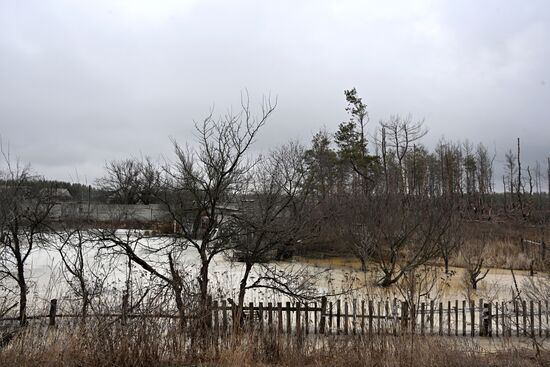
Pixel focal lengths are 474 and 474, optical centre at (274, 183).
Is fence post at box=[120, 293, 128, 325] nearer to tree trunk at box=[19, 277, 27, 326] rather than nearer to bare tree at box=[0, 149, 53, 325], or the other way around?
tree trunk at box=[19, 277, 27, 326]

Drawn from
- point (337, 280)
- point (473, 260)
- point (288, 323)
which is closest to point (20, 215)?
point (288, 323)

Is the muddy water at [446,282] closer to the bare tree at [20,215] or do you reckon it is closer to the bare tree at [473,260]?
the bare tree at [473,260]

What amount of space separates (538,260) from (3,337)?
82.8 ft

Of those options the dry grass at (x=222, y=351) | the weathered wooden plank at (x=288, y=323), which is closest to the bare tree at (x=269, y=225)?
the weathered wooden plank at (x=288, y=323)

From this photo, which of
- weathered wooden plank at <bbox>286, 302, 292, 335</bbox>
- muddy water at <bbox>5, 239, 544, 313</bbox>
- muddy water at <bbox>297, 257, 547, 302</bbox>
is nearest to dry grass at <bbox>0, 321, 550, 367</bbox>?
weathered wooden plank at <bbox>286, 302, 292, 335</bbox>

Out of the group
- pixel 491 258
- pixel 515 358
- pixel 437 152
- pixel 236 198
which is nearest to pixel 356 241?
pixel 491 258

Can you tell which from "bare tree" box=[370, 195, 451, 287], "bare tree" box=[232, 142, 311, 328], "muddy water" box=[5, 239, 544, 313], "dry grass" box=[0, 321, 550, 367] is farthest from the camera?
"bare tree" box=[370, 195, 451, 287]

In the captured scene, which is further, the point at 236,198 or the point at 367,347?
the point at 236,198

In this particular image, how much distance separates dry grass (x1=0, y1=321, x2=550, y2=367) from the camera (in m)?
5.71

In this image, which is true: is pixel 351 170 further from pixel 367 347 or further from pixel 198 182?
pixel 367 347

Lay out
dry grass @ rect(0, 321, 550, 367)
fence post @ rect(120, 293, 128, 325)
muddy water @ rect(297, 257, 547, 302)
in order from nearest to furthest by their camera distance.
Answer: dry grass @ rect(0, 321, 550, 367) → fence post @ rect(120, 293, 128, 325) → muddy water @ rect(297, 257, 547, 302)

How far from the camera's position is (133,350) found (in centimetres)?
585

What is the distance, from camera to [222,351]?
21.1ft

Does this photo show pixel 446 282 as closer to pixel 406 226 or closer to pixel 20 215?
pixel 406 226
